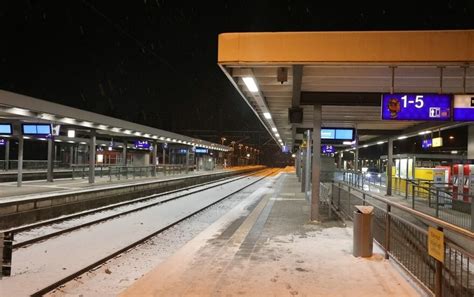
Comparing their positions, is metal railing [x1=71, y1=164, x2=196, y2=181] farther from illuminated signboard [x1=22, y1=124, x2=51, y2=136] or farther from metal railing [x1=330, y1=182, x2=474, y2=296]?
metal railing [x1=330, y1=182, x2=474, y2=296]

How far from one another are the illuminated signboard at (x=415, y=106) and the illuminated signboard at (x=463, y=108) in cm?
14

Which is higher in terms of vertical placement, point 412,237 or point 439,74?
point 439,74

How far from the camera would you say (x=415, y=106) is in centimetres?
845

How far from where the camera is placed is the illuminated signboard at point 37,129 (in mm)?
23078

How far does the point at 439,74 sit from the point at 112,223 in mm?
9836

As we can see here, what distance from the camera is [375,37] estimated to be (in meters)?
7.93

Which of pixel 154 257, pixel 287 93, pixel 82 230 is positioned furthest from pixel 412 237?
pixel 82 230

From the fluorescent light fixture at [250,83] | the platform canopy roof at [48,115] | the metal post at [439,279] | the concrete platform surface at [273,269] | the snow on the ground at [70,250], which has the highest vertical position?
the platform canopy roof at [48,115]

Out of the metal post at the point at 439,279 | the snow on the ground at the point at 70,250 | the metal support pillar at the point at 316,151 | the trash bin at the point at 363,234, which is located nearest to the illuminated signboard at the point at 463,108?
the trash bin at the point at 363,234

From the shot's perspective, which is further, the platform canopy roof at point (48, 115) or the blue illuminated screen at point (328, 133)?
the platform canopy roof at point (48, 115)

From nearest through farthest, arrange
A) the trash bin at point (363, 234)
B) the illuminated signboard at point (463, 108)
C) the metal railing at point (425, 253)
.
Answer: the metal railing at point (425, 253) → the trash bin at point (363, 234) → the illuminated signboard at point (463, 108)

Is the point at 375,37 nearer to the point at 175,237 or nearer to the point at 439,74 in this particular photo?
the point at 439,74

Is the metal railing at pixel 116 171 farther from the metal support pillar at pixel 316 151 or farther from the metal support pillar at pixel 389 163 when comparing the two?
the metal support pillar at pixel 316 151

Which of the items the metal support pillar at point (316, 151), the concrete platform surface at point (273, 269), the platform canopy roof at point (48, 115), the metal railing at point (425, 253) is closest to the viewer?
the metal railing at point (425, 253)
